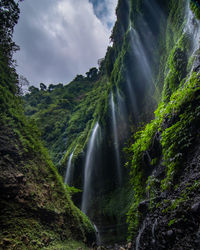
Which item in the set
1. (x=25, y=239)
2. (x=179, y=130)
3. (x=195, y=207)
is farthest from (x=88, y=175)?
(x=195, y=207)

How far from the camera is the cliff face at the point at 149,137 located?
6.69ft

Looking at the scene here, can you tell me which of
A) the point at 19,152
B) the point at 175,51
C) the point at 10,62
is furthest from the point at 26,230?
the point at 10,62

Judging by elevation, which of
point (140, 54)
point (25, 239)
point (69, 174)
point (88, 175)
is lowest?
point (25, 239)

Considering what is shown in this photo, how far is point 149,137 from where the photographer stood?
11.4 feet

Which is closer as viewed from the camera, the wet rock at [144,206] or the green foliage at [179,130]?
the green foliage at [179,130]

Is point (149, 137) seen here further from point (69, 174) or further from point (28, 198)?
point (69, 174)

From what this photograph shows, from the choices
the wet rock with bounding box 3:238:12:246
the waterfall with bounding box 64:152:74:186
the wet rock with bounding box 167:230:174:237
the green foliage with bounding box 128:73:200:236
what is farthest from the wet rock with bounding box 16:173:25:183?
the waterfall with bounding box 64:152:74:186

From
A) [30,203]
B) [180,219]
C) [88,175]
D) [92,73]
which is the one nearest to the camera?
[180,219]

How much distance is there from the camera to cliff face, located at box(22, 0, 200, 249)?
2.04 meters

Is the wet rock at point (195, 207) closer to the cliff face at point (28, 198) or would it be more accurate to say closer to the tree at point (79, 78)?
the cliff face at point (28, 198)

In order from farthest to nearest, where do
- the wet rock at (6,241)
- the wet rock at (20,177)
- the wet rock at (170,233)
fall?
the wet rock at (20,177) < the wet rock at (6,241) < the wet rock at (170,233)

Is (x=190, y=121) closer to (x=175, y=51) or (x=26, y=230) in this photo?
(x=175, y=51)

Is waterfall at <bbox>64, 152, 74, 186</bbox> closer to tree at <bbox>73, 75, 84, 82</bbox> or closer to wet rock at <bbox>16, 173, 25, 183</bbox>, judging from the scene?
wet rock at <bbox>16, 173, 25, 183</bbox>

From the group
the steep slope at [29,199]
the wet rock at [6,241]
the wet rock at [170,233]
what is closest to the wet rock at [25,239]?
the steep slope at [29,199]
